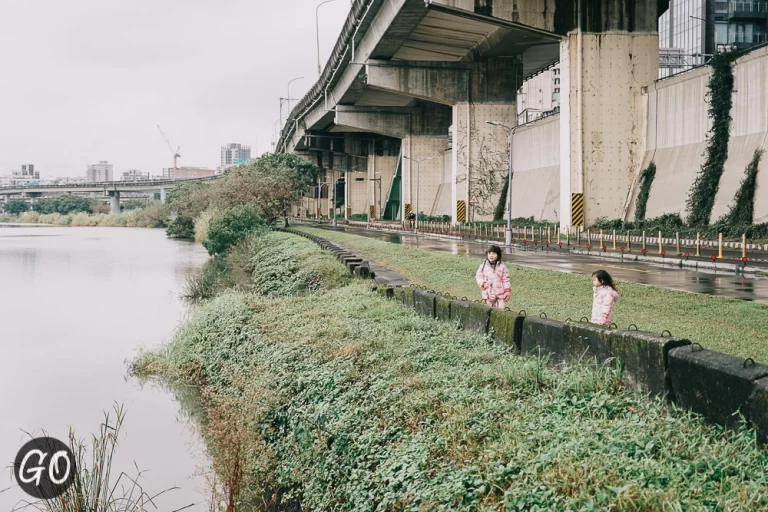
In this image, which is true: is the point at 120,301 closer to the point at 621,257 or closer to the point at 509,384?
the point at 621,257

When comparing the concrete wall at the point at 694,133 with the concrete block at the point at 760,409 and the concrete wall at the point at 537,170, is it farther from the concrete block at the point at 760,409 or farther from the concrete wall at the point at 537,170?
the concrete block at the point at 760,409

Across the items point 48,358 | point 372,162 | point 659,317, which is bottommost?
point 48,358

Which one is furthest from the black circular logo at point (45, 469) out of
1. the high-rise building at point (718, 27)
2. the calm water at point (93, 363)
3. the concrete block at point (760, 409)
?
the high-rise building at point (718, 27)

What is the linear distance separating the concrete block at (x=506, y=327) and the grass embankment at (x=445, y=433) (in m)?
0.22

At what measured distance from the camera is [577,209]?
141 feet

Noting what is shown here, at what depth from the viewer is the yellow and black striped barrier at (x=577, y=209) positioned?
→ 140 feet

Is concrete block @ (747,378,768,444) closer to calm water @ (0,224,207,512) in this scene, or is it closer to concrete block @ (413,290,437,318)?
calm water @ (0,224,207,512)

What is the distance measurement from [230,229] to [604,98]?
22.8 metres

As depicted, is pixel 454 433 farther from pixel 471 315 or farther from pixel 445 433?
pixel 471 315

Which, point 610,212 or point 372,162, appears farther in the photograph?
point 372,162

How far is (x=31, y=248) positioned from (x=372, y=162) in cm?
4751

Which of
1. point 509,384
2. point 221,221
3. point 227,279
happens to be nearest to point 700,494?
point 509,384

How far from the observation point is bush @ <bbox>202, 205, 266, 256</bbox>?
48.5 m

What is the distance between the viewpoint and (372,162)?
10469 cm
